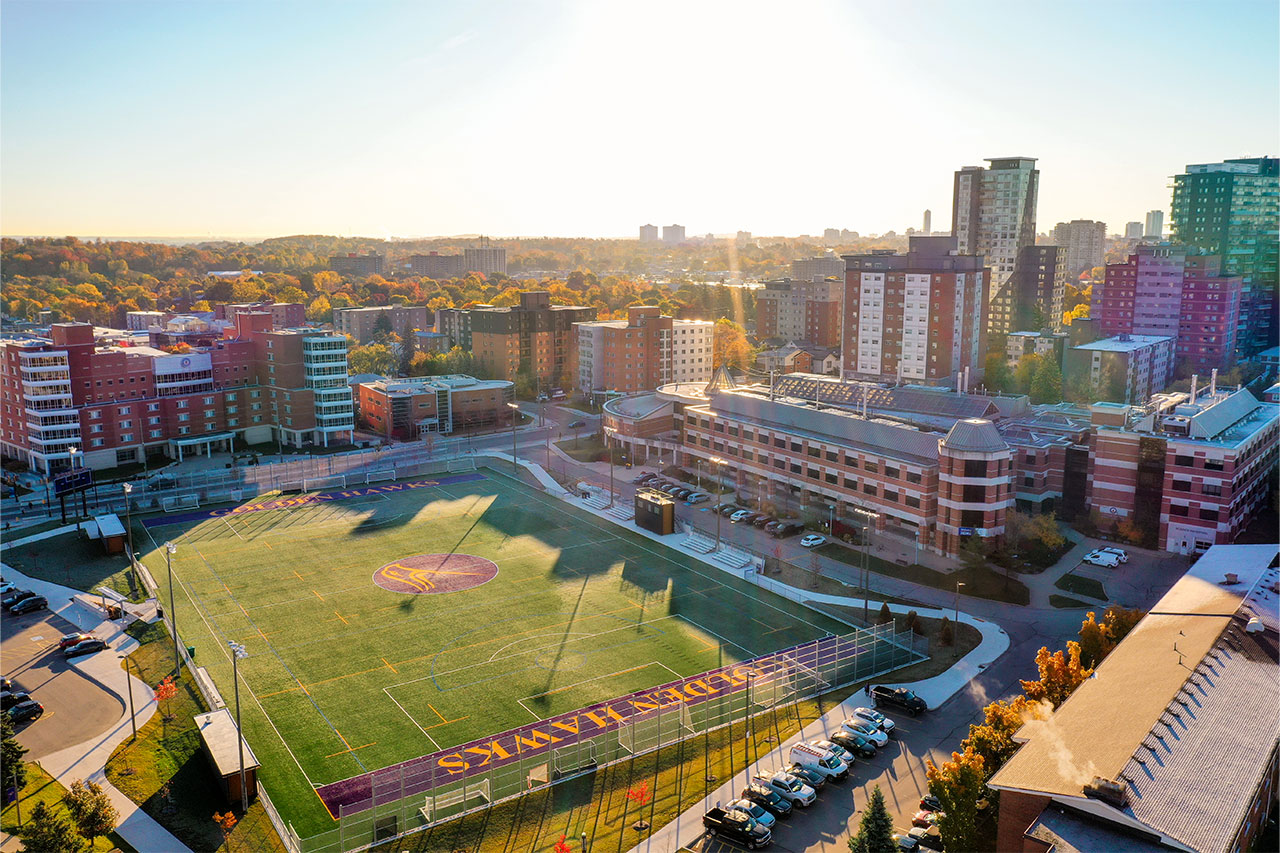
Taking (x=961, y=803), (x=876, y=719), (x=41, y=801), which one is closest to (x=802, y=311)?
(x=876, y=719)

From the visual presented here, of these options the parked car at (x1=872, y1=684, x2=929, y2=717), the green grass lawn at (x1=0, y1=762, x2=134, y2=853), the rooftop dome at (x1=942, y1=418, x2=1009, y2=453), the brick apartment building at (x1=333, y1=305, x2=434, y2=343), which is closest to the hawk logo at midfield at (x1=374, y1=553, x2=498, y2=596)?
the green grass lawn at (x1=0, y1=762, x2=134, y2=853)

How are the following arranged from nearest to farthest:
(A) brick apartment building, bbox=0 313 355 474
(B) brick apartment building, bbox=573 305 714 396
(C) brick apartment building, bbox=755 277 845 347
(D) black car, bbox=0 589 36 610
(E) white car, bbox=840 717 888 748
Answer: (E) white car, bbox=840 717 888 748
(D) black car, bbox=0 589 36 610
(A) brick apartment building, bbox=0 313 355 474
(B) brick apartment building, bbox=573 305 714 396
(C) brick apartment building, bbox=755 277 845 347

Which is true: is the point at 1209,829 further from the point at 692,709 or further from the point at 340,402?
the point at 340,402

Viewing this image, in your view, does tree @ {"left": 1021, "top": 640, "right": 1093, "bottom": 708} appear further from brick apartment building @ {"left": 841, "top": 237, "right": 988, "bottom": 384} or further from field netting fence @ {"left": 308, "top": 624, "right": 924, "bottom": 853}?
brick apartment building @ {"left": 841, "top": 237, "right": 988, "bottom": 384}

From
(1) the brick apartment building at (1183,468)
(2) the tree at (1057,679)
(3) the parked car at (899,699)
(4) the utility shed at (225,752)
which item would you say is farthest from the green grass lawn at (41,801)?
(1) the brick apartment building at (1183,468)

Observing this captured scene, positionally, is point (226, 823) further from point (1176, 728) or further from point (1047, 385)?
point (1047, 385)

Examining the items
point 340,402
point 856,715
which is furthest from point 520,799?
point 340,402
